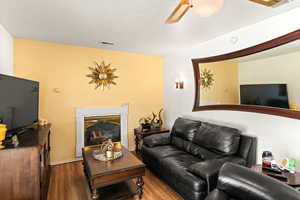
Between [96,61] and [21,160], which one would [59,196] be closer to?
[21,160]

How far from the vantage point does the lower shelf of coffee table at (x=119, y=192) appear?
2193 mm

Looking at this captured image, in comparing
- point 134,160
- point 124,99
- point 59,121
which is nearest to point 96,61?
point 124,99

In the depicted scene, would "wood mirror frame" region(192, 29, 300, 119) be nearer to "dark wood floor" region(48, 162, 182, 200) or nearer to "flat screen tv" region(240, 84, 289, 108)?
"flat screen tv" region(240, 84, 289, 108)

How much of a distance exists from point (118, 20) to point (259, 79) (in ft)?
7.38

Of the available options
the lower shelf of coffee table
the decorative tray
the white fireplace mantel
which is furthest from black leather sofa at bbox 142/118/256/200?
the white fireplace mantel

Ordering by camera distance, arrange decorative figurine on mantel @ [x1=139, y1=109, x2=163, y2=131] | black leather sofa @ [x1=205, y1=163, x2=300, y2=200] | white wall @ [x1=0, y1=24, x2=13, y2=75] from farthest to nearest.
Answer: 1. decorative figurine on mantel @ [x1=139, y1=109, x2=163, y2=131]
2. white wall @ [x1=0, y1=24, x2=13, y2=75]
3. black leather sofa @ [x1=205, y1=163, x2=300, y2=200]

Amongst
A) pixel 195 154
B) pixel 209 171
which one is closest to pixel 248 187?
pixel 209 171

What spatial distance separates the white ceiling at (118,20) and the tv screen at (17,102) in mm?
889

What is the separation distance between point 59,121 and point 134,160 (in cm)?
199

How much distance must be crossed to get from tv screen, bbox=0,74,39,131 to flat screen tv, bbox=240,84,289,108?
324 centimetres

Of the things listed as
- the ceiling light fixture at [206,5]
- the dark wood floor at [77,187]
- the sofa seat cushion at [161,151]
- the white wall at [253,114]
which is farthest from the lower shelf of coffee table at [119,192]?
the ceiling light fixture at [206,5]

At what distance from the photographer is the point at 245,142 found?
238cm

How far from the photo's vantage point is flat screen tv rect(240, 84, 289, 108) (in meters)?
2.14

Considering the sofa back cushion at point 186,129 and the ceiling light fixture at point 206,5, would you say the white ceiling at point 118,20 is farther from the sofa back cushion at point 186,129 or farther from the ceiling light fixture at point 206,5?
the sofa back cushion at point 186,129
